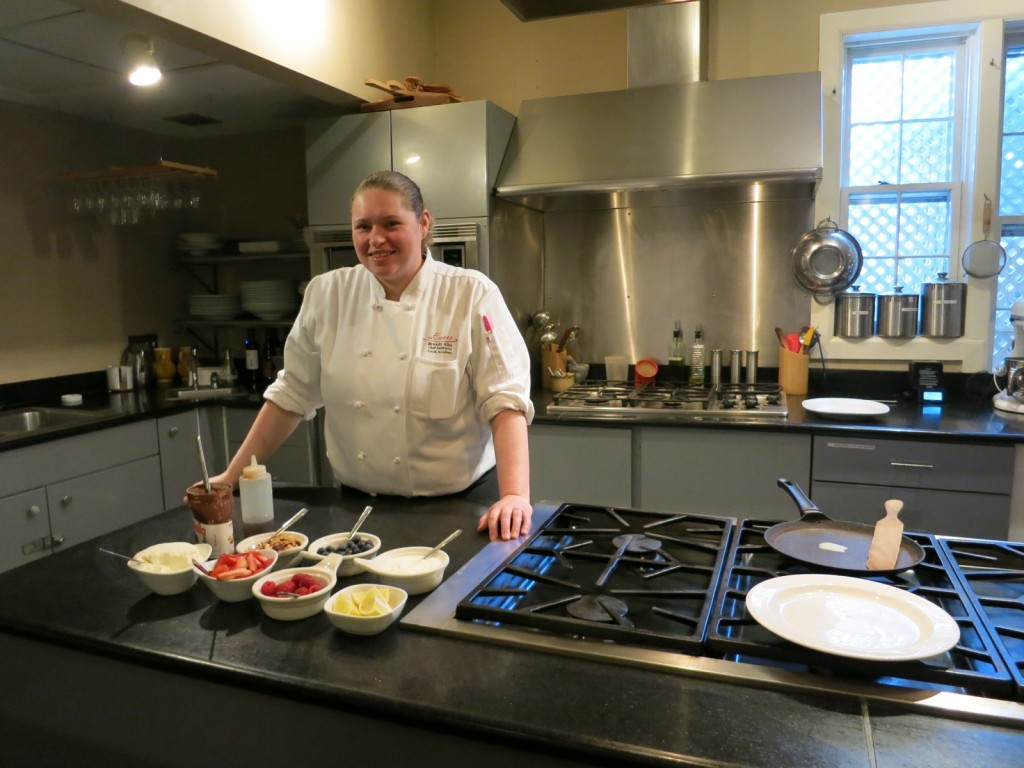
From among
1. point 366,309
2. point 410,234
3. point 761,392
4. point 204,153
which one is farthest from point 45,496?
point 761,392

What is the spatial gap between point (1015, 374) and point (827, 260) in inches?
32.8

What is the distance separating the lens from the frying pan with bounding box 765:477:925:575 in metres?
1.22

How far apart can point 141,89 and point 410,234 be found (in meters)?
2.04

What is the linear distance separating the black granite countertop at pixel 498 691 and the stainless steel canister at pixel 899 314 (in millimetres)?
2581

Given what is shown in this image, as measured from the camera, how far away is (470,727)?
89 centimetres

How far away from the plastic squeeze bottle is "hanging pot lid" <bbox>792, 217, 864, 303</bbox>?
2.54 metres

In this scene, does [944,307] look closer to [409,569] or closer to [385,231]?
[385,231]

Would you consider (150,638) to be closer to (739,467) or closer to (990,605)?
(990,605)

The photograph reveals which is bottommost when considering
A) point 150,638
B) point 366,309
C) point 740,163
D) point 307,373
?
point 150,638

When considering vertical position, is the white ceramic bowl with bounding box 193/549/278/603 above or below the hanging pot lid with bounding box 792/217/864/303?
below

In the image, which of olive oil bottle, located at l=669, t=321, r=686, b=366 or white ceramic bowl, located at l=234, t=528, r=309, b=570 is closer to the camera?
white ceramic bowl, located at l=234, t=528, r=309, b=570

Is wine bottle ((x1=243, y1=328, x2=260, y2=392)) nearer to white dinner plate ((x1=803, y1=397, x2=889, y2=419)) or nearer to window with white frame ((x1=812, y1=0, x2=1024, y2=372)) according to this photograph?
white dinner plate ((x1=803, y1=397, x2=889, y2=419))

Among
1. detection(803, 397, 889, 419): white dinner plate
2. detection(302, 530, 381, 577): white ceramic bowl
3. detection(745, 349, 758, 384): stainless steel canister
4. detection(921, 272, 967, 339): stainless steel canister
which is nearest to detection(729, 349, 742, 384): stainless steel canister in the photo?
detection(745, 349, 758, 384): stainless steel canister

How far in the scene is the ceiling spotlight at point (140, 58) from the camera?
2.31 meters
